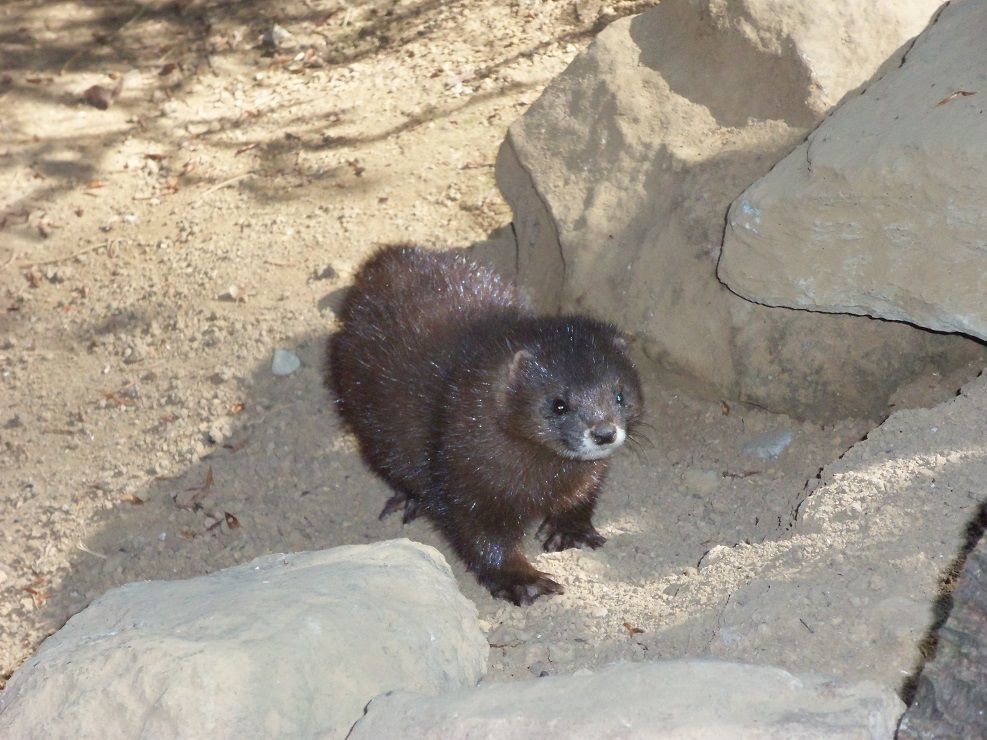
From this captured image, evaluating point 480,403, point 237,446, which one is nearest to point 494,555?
point 480,403

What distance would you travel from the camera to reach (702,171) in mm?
5332

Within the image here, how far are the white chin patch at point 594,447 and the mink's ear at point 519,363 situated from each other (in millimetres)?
406

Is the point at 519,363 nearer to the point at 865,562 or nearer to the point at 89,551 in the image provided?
the point at 865,562

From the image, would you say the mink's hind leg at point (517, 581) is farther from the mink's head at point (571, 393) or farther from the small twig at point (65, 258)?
the small twig at point (65, 258)

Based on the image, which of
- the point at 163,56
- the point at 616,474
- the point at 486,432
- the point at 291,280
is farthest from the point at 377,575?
the point at 163,56

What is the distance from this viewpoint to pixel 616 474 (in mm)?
5551

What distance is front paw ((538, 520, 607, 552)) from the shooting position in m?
5.14

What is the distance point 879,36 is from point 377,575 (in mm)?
3649

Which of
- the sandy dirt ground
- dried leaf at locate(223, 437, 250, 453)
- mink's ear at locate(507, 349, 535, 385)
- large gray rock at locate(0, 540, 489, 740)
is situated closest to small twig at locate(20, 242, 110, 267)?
the sandy dirt ground

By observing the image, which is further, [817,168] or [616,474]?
[616,474]

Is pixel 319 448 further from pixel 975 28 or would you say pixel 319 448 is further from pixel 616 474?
pixel 975 28

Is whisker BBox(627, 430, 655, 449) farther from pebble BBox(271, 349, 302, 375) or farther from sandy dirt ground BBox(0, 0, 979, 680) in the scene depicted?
pebble BBox(271, 349, 302, 375)

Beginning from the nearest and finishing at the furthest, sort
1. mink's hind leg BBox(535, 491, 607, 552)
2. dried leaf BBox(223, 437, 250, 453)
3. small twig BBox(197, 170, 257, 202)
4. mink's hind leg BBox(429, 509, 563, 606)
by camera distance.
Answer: mink's hind leg BBox(429, 509, 563, 606), mink's hind leg BBox(535, 491, 607, 552), dried leaf BBox(223, 437, 250, 453), small twig BBox(197, 170, 257, 202)

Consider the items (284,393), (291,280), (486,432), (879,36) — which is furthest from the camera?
(291,280)
